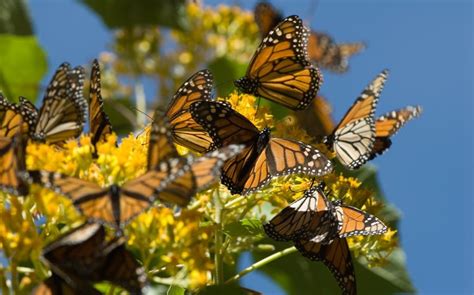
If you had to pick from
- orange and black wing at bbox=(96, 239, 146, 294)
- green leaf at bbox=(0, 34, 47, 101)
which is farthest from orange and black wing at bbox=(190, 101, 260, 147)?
green leaf at bbox=(0, 34, 47, 101)

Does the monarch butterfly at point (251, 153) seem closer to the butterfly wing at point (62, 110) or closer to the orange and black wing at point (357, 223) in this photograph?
the orange and black wing at point (357, 223)

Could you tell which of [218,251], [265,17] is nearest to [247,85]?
[218,251]

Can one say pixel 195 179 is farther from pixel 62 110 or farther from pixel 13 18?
pixel 13 18

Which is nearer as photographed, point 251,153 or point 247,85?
point 251,153

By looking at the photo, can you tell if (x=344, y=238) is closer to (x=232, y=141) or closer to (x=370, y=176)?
(x=232, y=141)

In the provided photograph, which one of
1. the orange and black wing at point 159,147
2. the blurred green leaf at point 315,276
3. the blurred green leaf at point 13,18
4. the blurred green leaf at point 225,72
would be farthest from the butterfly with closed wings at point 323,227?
the blurred green leaf at point 13,18

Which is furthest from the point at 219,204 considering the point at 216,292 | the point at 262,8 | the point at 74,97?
the point at 262,8

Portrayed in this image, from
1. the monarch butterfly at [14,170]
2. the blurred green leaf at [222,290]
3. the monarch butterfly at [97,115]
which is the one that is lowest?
the blurred green leaf at [222,290]
